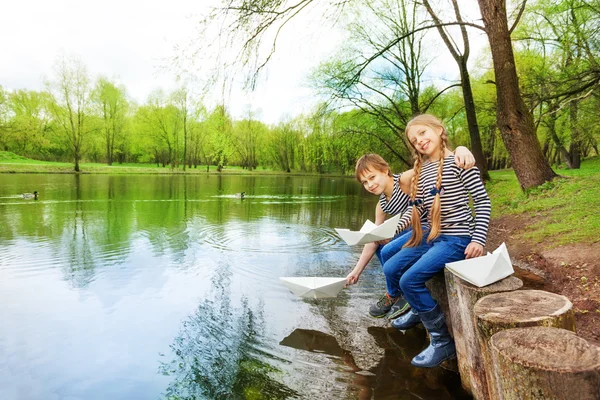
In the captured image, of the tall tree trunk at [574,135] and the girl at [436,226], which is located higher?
the tall tree trunk at [574,135]

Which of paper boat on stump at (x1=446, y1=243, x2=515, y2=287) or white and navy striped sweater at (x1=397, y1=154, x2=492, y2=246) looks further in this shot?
white and navy striped sweater at (x1=397, y1=154, x2=492, y2=246)

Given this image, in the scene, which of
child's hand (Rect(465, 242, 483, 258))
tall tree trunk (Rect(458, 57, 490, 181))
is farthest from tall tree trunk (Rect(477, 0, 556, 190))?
child's hand (Rect(465, 242, 483, 258))

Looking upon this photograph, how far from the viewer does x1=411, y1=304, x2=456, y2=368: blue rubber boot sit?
9.53 ft

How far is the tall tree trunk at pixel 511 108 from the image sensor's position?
7414 millimetres

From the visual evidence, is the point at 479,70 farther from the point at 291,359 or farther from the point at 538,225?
the point at 291,359

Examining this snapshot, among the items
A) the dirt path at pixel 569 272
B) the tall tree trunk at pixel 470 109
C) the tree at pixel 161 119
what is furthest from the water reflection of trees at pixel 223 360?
the tree at pixel 161 119

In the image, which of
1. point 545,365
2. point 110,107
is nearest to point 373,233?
point 545,365

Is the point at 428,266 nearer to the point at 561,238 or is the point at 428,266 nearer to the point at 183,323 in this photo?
the point at 183,323

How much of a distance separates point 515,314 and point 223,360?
81.3 inches

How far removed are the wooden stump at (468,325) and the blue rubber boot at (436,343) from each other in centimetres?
14

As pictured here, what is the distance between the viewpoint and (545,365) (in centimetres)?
160

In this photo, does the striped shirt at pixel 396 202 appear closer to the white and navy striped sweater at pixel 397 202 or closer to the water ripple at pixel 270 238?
the white and navy striped sweater at pixel 397 202

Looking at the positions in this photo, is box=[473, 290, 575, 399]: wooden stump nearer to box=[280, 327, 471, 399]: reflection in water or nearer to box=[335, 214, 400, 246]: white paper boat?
box=[280, 327, 471, 399]: reflection in water

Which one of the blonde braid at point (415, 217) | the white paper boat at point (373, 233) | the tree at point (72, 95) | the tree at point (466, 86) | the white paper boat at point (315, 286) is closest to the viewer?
the blonde braid at point (415, 217)
